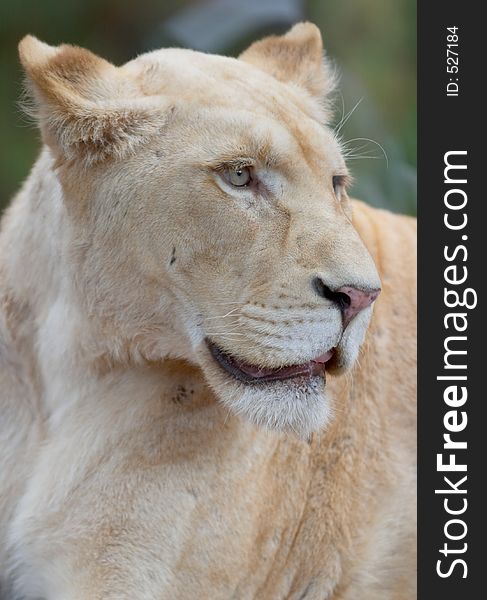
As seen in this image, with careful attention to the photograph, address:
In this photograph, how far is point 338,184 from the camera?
348 cm

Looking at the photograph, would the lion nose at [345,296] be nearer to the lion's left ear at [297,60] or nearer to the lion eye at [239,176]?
the lion eye at [239,176]

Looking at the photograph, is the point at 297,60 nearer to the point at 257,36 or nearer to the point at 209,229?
the point at 209,229

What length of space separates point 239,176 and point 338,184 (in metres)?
0.41

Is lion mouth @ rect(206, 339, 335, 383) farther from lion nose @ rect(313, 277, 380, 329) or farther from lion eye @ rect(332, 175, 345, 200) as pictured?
lion eye @ rect(332, 175, 345, 200)

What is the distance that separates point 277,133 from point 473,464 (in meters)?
1.35

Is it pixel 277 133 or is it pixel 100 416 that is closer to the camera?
pixel 277 133

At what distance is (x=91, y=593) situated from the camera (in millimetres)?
3408

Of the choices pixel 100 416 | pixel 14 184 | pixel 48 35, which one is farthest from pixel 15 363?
pixel 48 35

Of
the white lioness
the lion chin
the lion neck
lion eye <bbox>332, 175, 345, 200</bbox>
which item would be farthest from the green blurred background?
the lion chin

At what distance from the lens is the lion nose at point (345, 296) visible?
302 cm

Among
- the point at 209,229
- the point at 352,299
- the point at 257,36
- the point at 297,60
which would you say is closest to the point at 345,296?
the point at 352,299

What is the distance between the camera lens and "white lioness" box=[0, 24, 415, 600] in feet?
10.3

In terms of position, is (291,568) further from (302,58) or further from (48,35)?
(48,35)

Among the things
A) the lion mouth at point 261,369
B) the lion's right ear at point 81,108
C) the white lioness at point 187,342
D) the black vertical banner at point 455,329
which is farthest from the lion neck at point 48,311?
the black vertical banner at point 455,329
